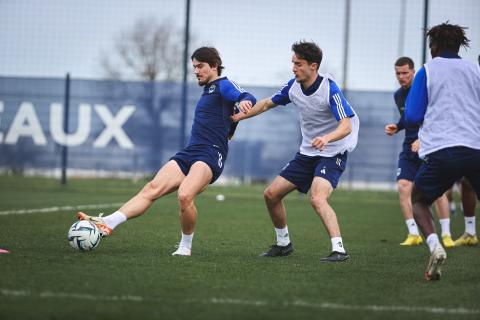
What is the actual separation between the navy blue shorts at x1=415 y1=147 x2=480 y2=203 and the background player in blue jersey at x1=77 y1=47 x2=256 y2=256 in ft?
6.83

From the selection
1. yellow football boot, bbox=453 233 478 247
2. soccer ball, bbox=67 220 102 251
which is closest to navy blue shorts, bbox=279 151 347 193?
soccer ball, bbox=67 220 102 251

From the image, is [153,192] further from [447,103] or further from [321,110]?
[447,103]

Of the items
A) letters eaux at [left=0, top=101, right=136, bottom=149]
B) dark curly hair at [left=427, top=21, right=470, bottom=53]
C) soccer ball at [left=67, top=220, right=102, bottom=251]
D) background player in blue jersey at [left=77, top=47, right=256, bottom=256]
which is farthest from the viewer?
letters eaux at [left=0, top=101, right=136, bottom=149]

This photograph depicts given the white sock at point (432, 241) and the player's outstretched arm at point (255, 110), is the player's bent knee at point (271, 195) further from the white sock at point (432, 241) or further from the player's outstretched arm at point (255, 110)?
the white sock at point (432, 241)

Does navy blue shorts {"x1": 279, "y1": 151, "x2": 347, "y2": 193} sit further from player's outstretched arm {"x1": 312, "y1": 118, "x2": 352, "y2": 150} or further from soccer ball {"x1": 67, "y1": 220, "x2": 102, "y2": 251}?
soccer ball {"x1": 67, "y1": 220, "x2": 102, "y2": 251}

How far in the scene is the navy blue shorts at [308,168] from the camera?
853cm

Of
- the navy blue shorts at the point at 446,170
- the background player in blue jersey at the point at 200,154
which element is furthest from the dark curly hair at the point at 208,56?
the navy blue shorts at the point at 446,170

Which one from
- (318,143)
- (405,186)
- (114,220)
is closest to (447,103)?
(318,143)

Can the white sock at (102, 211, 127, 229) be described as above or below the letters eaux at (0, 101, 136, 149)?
above

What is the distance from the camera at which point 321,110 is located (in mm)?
8484

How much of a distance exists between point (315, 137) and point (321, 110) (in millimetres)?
286

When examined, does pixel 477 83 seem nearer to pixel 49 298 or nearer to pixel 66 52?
pixel 49 298

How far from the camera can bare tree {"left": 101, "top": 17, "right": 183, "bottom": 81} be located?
2914cm

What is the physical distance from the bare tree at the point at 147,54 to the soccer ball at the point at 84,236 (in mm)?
20613
